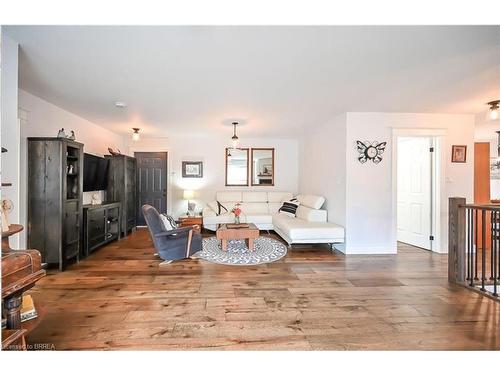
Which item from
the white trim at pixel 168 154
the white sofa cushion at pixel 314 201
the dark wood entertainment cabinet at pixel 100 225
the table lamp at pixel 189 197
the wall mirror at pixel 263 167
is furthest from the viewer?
the wall mirror at pixel 263 167

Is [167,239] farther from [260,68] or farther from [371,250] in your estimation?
[371,250]

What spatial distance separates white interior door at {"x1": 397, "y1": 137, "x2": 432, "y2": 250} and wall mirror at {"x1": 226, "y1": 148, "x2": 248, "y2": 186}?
373 centimetres

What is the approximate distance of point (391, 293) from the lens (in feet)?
8.99

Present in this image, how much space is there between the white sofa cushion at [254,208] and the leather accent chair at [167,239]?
2.82m

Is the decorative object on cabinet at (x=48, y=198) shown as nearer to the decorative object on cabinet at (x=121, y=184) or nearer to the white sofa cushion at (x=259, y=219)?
the decorative object on cabinet at (x=121, y=184)

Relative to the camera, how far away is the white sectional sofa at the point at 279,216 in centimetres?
446

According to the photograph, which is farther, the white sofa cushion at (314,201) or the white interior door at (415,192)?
the white sofa cushion at (314,201)

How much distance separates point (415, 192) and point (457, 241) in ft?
6.75

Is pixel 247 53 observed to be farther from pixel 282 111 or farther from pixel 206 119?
pixel 206 119

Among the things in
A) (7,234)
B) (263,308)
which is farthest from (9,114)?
(263,308)

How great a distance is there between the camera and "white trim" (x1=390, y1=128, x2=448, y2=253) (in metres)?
4.36

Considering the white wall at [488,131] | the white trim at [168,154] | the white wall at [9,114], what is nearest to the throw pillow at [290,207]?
the white trim at [168,154]

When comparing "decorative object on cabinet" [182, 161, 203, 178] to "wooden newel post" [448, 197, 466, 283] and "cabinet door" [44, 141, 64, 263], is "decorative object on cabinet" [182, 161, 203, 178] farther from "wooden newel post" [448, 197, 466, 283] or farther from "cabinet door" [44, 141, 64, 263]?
"wooden newel post" [448, 197, 466, 283]
